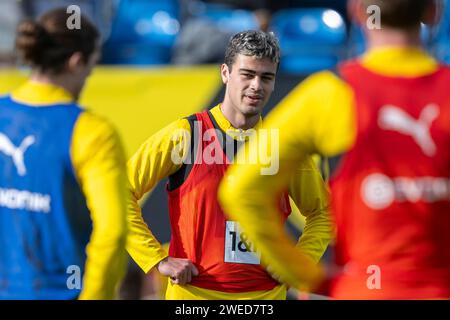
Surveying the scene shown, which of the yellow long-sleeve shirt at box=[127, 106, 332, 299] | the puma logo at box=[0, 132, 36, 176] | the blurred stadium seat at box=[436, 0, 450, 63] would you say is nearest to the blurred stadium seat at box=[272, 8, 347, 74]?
the blurred stadium seat at box=[436, 0, 450, 63]

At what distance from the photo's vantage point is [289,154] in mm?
2898

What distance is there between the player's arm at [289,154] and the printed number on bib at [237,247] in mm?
1112

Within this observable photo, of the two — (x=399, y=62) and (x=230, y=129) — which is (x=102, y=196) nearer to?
(x=399, y=62)

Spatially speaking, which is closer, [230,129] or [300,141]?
[300,141]

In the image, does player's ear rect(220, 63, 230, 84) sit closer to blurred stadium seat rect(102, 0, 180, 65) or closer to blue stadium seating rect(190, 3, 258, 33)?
blue stadium seating rect(190, 3, 258, 33)

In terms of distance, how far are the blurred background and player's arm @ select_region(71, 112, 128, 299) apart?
9.18 ft

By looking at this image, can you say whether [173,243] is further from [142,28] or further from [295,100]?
[142,28]

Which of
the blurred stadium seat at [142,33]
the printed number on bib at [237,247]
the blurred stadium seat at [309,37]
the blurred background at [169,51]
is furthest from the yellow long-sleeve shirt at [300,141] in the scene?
the blurred stadium seat at [142,33]

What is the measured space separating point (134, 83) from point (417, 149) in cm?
484

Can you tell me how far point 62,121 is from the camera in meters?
3.33

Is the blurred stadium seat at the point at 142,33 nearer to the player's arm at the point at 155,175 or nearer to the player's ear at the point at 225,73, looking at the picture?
the player's ear at the point at 225,73

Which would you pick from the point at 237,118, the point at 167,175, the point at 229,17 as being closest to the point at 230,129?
the point at 237,118

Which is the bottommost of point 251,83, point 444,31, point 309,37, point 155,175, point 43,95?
point 155,175

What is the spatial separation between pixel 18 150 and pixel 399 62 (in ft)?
4.24
